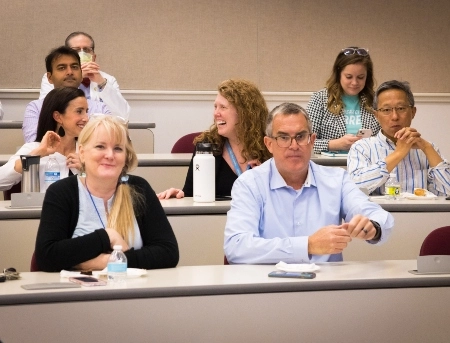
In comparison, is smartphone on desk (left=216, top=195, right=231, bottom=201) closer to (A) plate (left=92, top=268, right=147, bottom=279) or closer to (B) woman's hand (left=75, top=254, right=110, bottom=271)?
(B) woman's hand (left=75, top=254, right=110, bottom=271)

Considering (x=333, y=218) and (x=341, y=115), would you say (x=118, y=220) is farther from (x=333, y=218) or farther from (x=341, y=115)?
(x=341, y=115)

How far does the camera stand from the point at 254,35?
7012mm

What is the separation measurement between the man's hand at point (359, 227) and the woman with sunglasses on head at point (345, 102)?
251cm

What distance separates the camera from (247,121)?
13.4 feet

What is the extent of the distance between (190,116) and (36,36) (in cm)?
139

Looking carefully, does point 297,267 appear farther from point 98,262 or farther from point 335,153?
point 335,153

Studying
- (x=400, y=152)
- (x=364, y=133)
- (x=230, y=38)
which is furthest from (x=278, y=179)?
(x=230, y=38)

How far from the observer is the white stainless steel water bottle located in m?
3.66

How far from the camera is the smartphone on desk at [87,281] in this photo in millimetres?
2390

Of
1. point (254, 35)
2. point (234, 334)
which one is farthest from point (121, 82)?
point (234, 334)

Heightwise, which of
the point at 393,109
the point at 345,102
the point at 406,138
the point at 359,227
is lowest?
the point at 359,227

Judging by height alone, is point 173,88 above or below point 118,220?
above

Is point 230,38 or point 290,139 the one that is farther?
point 230,38

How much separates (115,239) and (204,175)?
0.95m
